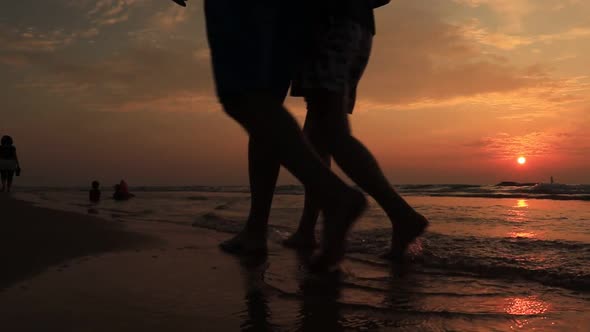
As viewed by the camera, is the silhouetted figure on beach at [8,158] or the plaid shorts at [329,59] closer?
the plaid shorts at [329,59]

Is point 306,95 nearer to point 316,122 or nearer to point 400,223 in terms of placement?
point 316,122

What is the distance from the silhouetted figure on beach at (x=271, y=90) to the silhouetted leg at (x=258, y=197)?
1.99ft

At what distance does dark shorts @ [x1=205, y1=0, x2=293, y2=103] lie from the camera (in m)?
1.68

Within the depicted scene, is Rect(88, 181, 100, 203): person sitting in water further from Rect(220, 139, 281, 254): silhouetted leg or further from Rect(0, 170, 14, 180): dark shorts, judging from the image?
Rect(220, 139, 281, 254): silhouetted leg

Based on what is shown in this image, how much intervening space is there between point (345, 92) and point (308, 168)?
0.66 m

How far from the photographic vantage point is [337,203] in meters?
1.59

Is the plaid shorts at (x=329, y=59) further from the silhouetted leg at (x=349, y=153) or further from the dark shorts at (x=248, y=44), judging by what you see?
the dark shorts at (x=248, y=44)

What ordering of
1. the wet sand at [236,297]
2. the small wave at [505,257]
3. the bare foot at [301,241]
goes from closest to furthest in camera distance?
1. the wet sand at [236,297]
2. the small wave at [505,257]
3. the bare foot at [301,241]

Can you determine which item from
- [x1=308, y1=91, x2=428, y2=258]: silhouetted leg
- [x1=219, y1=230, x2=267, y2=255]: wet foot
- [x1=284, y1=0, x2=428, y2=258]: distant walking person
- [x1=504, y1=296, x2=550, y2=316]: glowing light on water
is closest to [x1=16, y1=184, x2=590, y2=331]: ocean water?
[x1=504, y1=296, x2=550, y2=316]: glowing light on water

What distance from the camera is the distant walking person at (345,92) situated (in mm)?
2033

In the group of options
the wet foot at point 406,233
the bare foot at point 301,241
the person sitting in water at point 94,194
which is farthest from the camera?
the person sitting in water at point 94,194

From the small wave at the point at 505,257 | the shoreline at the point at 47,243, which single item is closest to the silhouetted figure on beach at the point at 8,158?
the shoreline at the point at 47,243

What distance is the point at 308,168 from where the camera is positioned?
159 centimetres

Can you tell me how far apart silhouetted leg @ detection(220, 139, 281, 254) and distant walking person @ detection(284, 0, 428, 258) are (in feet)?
0.96
